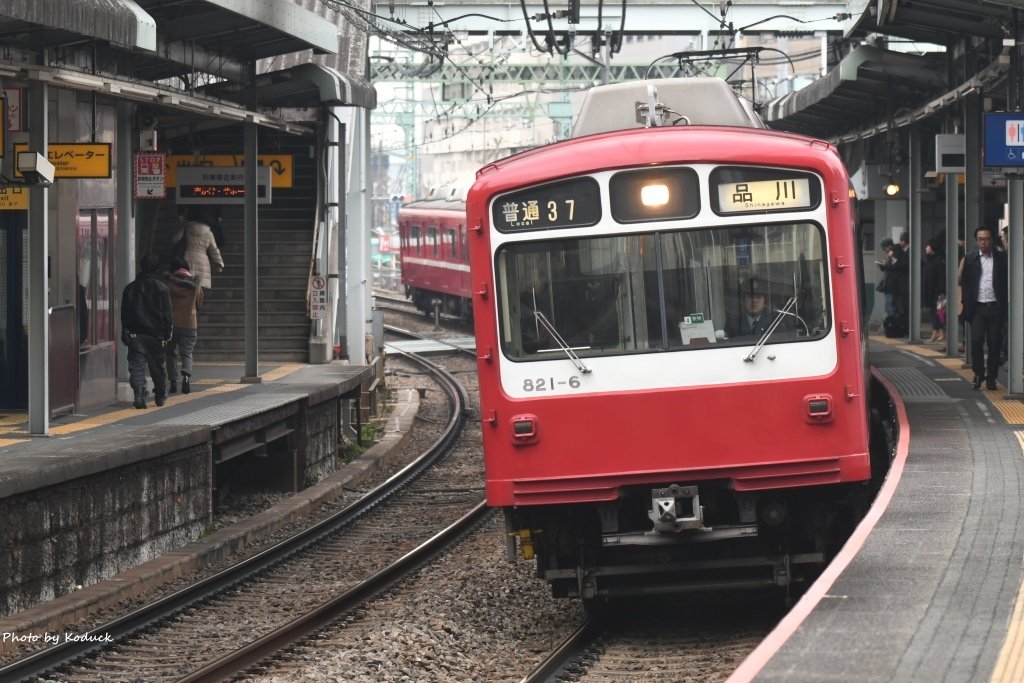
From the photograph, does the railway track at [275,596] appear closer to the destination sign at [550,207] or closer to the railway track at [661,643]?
the railway track at [661,643]

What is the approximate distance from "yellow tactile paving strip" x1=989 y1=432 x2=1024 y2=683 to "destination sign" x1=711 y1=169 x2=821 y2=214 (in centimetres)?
293

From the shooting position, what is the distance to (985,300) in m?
13.7

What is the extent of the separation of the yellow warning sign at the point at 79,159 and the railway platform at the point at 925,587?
6.33m

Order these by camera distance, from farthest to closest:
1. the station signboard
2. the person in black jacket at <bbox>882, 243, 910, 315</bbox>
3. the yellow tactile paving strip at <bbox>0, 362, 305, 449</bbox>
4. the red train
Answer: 1. the red train
2. the person in black jacket at <bbox>882, 243, 910, 315</bbox>
3. the station signboard
4. the yellow tactile paving strip at <bbox>0, 362, 305, 449</bbox>

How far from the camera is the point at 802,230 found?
8234 millimetres

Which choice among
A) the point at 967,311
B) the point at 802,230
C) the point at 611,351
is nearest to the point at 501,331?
the point at 611,351

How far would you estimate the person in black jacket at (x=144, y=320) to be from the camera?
45.0 ft

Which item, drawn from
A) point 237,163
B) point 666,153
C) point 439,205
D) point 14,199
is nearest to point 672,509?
point 666,153

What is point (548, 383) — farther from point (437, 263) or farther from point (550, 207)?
point (437, 263)

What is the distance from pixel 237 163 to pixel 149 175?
2.77 m

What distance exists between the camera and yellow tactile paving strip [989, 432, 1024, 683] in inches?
197

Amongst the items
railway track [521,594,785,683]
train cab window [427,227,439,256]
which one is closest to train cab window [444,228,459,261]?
train cab window [427,227,439,256]

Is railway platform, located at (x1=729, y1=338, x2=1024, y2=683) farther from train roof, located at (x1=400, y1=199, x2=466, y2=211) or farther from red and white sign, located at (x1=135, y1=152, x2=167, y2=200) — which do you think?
train roof, located at (x1=400, y1=199, x2=466, y2=211)

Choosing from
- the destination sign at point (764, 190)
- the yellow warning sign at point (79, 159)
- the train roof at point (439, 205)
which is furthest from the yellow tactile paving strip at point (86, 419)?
the train roof at point (439, 205)
